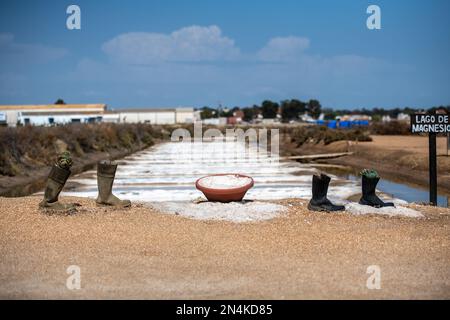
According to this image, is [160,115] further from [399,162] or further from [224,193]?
[224,193]

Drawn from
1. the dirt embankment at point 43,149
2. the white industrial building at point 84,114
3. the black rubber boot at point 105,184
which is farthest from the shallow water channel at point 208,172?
the white industrial building at point 84,114

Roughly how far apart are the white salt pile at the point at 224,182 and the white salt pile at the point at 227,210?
45cm

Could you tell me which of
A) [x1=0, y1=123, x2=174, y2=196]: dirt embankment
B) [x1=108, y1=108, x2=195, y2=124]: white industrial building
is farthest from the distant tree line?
[x1=0, y1=123, x2=174, y2=196]: dirt embankment

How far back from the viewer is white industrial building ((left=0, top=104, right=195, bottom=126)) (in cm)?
8325

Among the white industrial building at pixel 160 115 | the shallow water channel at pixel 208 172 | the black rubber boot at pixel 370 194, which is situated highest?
the white industrial building at pixel 160 115

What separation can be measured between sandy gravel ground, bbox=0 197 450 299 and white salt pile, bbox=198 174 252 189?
1.36 meters

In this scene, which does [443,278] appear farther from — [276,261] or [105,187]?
[105,187]

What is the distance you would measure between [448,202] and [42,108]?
86648mm

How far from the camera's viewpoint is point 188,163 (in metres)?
32.7

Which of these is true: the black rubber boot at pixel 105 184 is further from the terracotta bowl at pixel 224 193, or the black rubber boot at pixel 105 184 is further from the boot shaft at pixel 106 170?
the terracotta bowl at pixel 224 193

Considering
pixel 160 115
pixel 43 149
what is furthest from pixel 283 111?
pixel 43 149

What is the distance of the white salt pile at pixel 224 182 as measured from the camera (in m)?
12.5
